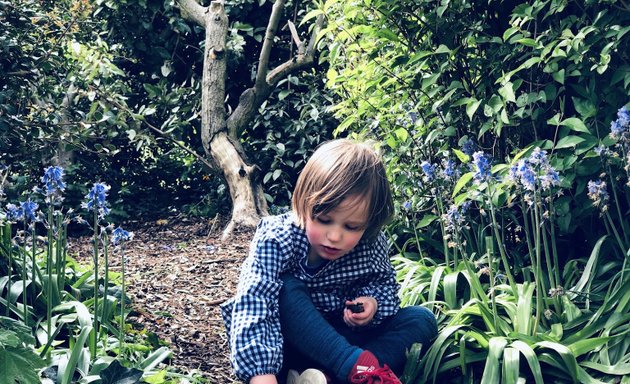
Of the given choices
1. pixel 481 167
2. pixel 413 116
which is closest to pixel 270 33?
pixel 413 116

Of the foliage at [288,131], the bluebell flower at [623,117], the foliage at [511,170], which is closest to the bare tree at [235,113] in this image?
the foliage at [288,131]

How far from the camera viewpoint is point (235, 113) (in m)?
6.62

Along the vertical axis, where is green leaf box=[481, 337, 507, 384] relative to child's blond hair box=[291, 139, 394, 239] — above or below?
below

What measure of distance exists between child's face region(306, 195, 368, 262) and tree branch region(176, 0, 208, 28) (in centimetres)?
452

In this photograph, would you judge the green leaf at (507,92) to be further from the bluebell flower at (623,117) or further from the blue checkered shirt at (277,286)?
the blue checkered shirt at (277,286)

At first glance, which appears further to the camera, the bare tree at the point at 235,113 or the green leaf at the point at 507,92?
the bare tree at the point at 235,113

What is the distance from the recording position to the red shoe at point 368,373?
8.51 ft

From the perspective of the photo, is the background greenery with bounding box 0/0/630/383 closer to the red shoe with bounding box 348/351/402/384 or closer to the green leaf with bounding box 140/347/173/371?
the red shoe with bounding box 348/351/402/384

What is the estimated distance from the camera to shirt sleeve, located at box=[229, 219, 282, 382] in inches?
102

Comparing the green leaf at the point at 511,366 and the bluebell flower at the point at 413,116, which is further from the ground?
the bluebell flower at the point at 413,116

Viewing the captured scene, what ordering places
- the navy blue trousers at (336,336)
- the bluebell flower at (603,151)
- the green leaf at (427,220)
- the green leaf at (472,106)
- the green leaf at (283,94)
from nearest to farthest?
the navy blue trousers at (336,336), the bluebell flower at (603,151), the green leaf at (472,106), the green leaf at (427,220), the green leaf at (283,94)

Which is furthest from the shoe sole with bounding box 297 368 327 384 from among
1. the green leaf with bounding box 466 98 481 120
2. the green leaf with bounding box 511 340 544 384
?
the green leaf with bounding box 466 98 481 120

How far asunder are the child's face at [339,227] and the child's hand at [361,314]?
0.22m

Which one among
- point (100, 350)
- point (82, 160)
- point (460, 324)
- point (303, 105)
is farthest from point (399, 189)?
point (82, 160)
